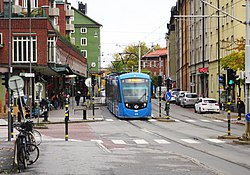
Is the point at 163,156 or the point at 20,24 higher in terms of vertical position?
the point at 20,24

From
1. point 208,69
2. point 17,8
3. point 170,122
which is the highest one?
point 17,8

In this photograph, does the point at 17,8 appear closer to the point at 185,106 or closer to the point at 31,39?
Answer: the point at 31,39

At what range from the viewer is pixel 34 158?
16.4 metres

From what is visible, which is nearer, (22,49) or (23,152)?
(23,152)

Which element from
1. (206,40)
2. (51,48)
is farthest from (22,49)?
(206,40)

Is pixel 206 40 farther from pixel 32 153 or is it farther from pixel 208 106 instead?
pixel 32 153

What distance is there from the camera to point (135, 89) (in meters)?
43.5

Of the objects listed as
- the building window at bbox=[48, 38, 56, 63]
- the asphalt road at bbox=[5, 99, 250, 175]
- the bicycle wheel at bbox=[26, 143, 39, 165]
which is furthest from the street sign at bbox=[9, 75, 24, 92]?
the building window at bbox=[48, 38, 56, 63]

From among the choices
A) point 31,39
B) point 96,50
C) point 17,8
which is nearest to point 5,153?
point 31,39

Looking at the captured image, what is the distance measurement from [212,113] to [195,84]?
86.0ft

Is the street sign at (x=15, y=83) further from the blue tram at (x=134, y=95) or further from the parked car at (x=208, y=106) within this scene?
the parked car at (x=208, y=106)

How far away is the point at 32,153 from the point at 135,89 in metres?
27.3

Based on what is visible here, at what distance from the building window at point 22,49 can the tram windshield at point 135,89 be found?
15087 millimetres

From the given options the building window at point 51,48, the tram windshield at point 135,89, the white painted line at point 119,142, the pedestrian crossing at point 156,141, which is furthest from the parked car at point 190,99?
the white painted line at point 119,142
